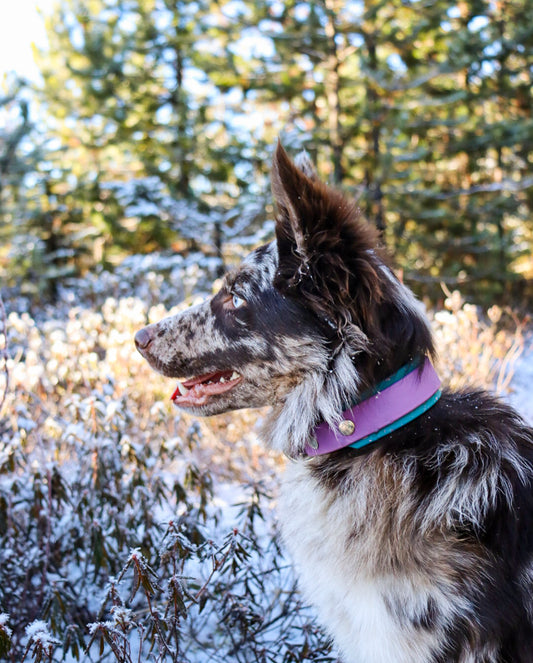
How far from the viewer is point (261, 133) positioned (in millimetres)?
11383

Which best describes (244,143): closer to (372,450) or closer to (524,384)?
(524,384)

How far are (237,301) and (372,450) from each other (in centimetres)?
85

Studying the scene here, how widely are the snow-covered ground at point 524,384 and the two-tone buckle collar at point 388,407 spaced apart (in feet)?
10.3

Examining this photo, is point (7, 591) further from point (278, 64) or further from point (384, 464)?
point (278, 64)

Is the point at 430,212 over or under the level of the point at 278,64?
under

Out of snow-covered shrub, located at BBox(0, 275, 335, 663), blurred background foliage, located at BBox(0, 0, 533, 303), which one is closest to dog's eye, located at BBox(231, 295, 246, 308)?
snow-covered shrub, located at BBox(0, 275, 335, 663)

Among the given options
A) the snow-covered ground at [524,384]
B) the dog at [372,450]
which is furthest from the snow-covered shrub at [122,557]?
the snow-covered ground at [524,384]

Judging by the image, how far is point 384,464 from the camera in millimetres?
1854

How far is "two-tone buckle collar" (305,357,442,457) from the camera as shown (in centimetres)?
183

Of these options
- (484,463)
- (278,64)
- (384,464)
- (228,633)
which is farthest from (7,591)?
(278,64)

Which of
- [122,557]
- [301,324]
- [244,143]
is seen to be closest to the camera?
[301,324]

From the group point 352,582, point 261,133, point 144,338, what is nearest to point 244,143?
point 261,133

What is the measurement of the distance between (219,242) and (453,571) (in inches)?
405

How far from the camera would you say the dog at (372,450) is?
1.63 metres
